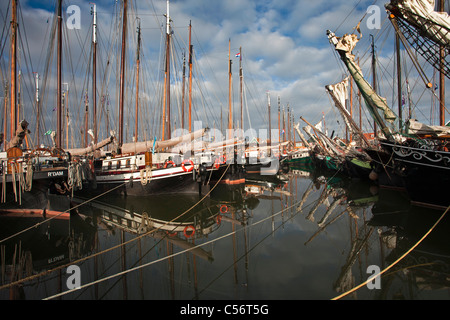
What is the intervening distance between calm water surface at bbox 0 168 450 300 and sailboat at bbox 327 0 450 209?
106cm

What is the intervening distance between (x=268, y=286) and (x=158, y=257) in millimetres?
3208

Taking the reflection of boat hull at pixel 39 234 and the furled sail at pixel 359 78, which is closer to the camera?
the reflection of boat hull at pixel 39 234

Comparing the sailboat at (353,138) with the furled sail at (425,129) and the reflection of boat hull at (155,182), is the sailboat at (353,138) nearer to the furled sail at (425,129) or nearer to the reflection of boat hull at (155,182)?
the furled sail at (425,129)

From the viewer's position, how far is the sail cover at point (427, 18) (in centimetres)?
959

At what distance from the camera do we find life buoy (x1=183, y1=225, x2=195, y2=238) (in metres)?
8.74

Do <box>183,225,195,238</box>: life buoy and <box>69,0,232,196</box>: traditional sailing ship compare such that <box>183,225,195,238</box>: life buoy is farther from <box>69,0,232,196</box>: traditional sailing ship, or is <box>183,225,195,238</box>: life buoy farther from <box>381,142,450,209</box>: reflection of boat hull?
<box>381,142,450,209</box>: reflection of boat hull

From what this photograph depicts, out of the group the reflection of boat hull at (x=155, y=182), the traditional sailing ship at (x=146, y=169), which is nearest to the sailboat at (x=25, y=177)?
the traditional sailing ship at (x=146, y=169)

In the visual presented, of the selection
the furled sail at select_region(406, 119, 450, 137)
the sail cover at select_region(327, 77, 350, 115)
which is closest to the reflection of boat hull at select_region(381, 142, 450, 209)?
the furled sail at select_region(406, 119, 450, 137)

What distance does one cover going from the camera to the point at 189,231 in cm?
921

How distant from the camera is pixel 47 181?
451 inches

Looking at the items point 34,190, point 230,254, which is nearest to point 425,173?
point 230,254

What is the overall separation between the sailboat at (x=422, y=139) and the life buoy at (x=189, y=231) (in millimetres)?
10296

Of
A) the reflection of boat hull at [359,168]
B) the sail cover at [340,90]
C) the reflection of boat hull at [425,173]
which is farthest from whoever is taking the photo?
the reflection of boat hull at [359,168]

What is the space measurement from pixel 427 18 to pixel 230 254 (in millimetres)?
11832
